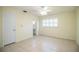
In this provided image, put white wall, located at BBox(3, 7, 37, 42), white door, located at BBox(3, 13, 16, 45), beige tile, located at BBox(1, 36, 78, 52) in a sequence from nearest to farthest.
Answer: beige tile, located at BBox(1, 36, 78, 52) → white door, located at BBox(3, 13, 16, 45) → white wall, located at BBox(3, 7, 37, 42)

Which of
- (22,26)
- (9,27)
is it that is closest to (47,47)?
(9,27)

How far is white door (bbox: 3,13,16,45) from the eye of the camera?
366 cm

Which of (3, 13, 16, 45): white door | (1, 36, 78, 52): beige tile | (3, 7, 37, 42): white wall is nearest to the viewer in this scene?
(1, 36, 78, 52): beige tile

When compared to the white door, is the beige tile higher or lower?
lower

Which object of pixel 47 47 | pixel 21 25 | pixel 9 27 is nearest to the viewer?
pixel 47 47

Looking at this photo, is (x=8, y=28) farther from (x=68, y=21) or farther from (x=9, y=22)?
(x=68, y=21)

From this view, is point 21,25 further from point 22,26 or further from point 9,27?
point 9,27

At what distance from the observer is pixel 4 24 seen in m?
3.65

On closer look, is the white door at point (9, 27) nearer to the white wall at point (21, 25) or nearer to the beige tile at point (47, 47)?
the white wall at point (21, 25)

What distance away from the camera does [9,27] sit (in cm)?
398

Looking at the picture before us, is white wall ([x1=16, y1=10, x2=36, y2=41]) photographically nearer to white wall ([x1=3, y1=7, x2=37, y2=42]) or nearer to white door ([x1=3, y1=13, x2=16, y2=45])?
white wall ([x1=3, y1=7, x2=37, y2=42])

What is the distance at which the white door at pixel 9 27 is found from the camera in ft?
12.0

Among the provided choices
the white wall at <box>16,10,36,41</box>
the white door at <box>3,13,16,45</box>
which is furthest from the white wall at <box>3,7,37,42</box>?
the white door at <box>3,13,16,45</box>

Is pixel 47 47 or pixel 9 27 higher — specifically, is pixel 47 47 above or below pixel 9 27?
below
